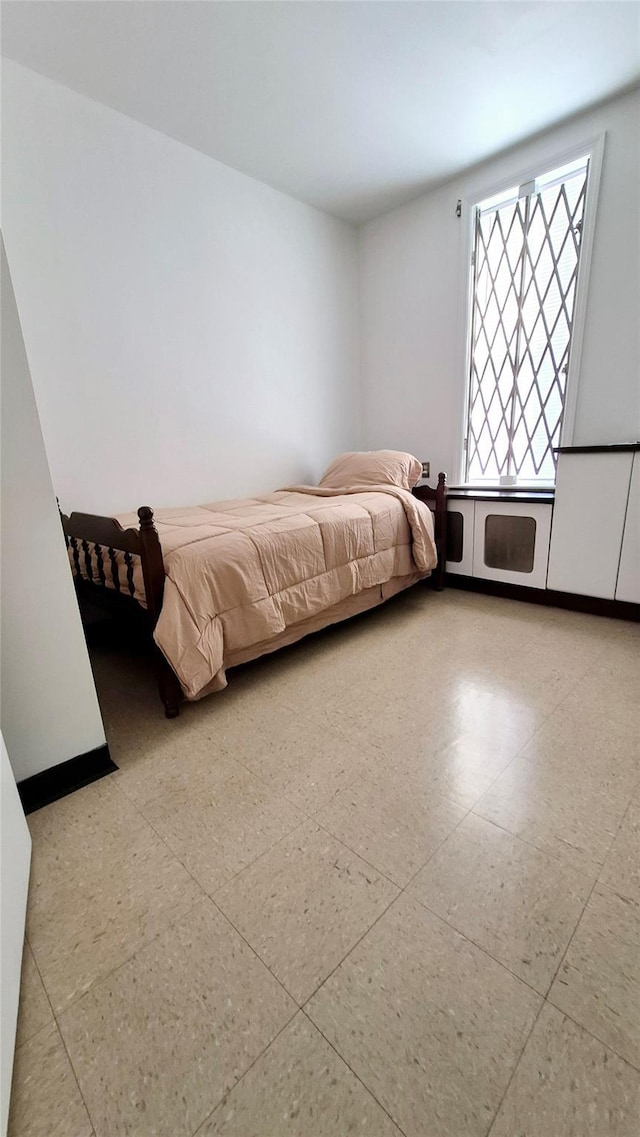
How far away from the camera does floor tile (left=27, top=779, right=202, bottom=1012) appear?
34.0 inches

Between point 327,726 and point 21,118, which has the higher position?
point 21,118

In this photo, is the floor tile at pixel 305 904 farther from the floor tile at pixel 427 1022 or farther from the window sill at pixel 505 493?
the window sill at pixel 505 493

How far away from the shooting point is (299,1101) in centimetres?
66

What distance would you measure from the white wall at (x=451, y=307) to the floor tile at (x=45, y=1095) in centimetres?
313

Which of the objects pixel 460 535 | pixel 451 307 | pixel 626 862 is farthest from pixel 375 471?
pixel 626 862

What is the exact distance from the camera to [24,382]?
1.13 metres

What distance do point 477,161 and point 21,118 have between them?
2.48 metres

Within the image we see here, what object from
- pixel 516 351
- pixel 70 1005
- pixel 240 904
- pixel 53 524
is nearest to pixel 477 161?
pixel 516 351

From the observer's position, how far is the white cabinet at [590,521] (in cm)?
223

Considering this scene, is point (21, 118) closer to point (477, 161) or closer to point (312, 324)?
point (312, 324)

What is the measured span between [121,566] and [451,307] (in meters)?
2.78

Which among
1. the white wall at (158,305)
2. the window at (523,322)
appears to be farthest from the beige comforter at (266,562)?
the window at (523,322)

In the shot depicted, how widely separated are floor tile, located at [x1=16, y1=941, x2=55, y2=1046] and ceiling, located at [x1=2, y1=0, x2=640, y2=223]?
121 inches

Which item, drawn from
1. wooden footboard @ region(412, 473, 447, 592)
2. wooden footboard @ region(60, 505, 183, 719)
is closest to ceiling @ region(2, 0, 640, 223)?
wooden footboard @ region(412, 473, 447, 592)
